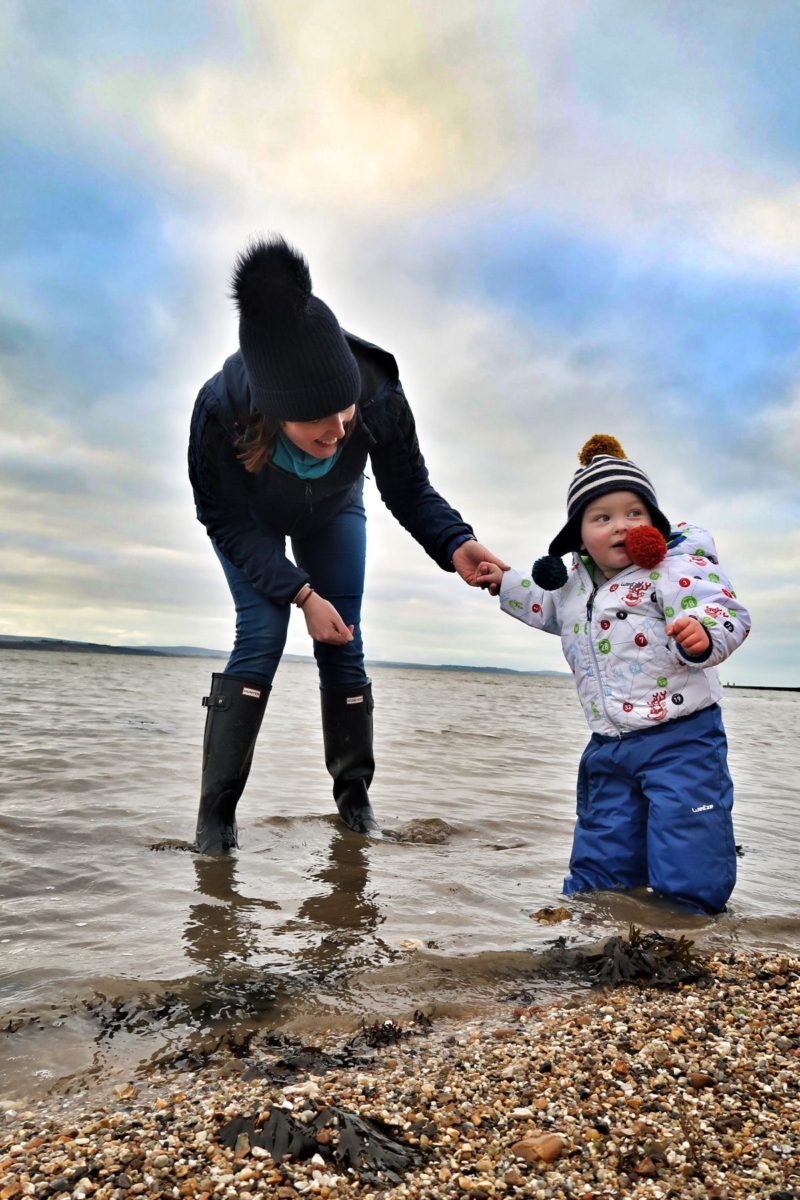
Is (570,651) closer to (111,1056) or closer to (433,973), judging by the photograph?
(433,973)

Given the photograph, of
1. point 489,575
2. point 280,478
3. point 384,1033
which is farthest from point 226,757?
point 384,1033

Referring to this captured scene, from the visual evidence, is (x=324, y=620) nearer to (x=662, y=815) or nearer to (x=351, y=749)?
(x=351, y=749)

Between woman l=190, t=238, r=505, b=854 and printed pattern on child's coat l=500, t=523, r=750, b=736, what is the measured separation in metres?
0.63

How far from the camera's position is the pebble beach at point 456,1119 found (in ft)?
4.50

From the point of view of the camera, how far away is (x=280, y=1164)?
1.40 m

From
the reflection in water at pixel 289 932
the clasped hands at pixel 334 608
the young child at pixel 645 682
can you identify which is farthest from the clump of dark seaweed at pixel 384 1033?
the clasped hands at pixel 334 608

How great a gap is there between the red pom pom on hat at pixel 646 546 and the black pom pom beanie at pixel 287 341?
126cm

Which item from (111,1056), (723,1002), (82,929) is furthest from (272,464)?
(723,1002)

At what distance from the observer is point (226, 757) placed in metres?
3.71

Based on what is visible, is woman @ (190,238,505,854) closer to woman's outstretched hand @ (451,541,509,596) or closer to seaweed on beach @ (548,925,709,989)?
woman's outstretched hand @ (451,541,509,596)

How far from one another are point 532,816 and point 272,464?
2773mm

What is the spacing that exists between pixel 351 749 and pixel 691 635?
1922 mm

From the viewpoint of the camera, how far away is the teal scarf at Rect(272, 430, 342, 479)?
3.49 meters

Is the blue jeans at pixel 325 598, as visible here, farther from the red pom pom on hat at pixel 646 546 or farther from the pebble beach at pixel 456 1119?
the pebble beach at pixel 456 1119
